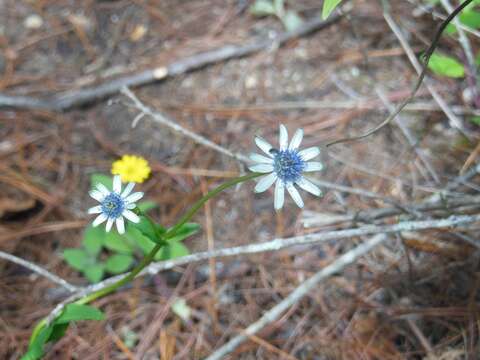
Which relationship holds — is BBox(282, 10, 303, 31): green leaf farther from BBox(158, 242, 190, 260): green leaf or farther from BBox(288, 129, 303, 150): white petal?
BBox(158, 242, 190, 260): green leaf

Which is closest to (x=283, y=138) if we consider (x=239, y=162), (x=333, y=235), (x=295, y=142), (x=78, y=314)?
(x=295, y=142)

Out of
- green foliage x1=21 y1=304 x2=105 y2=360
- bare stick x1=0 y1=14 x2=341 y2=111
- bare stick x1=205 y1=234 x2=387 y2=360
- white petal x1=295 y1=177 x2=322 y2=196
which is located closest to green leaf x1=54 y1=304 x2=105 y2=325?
green foliage x1=21 y1=304 x2=105 y2=360

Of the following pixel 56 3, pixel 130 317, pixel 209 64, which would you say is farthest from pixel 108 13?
pixel 130 317

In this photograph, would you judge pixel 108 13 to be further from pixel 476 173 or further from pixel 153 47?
pixel 476 173

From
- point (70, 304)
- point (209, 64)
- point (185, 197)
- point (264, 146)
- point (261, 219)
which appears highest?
A: point (209, 64)

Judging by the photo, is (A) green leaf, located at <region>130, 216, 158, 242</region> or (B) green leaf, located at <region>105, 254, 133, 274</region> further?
(B) green leaf, located at <region>105, 254, 133, 274</region>

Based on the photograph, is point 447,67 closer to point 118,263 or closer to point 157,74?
point 157,74
